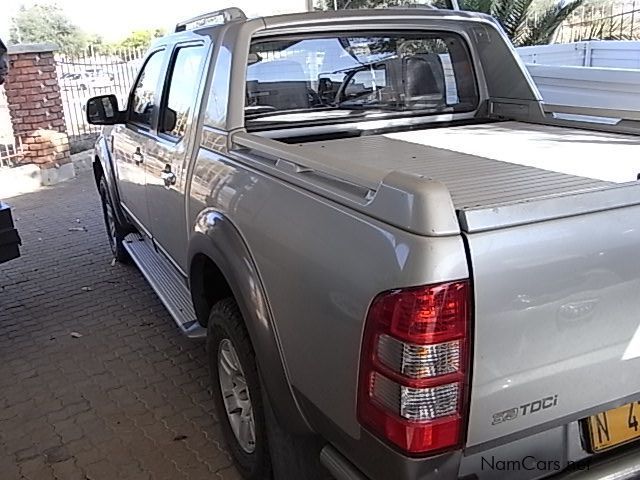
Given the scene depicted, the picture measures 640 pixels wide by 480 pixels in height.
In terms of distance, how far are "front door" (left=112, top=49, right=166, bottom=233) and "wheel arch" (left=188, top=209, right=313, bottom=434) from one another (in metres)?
1.39

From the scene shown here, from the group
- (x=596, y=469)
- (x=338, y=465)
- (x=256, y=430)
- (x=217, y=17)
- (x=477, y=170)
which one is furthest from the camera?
(x=217, y=17)

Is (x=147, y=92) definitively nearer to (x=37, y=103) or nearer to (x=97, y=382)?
(x=97, y=382)

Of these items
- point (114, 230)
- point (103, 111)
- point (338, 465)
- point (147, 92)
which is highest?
point (147, 92)

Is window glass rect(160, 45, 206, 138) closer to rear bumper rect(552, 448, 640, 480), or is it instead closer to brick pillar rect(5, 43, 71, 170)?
rear bumper rect(552, 448, 640, 480)

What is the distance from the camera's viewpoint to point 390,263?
1581mm

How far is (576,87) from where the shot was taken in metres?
5.87

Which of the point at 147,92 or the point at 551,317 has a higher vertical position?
the point at 147,92

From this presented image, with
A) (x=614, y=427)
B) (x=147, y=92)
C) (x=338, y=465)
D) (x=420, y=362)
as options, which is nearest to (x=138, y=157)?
(x=147, y=92)

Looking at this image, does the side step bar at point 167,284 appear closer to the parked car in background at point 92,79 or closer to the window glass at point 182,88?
the window glass at point 182,88

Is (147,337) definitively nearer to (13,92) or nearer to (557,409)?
(557,409)

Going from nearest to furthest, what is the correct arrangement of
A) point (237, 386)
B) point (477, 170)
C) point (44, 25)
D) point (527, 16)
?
point (477, 170) < point (237, 386) < point (527, 16) < point (44, 25)

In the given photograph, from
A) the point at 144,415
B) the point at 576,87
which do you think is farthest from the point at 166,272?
the point at 576,87

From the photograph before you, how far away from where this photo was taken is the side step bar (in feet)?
10.7

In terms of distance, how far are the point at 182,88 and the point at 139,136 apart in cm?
77
